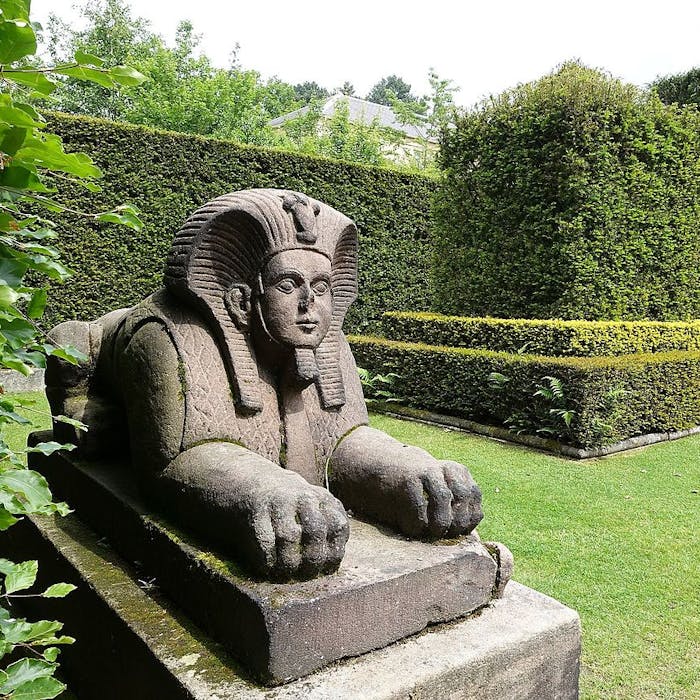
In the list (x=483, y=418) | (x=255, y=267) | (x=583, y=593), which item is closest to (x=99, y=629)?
(x=255, y=267)

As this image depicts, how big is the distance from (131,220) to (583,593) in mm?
3243

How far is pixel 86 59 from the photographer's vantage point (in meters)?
1.27

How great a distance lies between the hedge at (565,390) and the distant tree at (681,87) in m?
16.7

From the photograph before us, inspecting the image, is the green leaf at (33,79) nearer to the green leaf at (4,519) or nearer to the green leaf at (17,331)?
the green leaf at (17,331)

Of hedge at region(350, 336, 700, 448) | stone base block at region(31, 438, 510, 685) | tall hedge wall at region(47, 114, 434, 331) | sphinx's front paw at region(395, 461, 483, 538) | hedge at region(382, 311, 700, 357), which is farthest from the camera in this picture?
tall hedge wall at region(47, 114, 434, 331)

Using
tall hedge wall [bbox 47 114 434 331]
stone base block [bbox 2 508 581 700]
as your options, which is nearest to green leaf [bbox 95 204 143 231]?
stone base block [bbox 2 508 581 700]

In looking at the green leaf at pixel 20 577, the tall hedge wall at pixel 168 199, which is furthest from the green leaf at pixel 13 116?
the tall hedge wall at pixel 168 199

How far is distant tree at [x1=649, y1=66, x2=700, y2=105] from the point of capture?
21.0m

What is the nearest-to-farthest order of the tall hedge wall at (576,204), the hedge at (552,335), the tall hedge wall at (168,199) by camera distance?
1. the hedge at (552,335)
2. the tall hedge wall at (576,204)
3. the tall hedge wall at (168,199)

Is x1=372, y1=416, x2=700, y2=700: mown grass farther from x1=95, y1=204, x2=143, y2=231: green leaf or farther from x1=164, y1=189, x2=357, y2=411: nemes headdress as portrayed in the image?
x1=95, y1=204, x2=143, y2=231: green leaf

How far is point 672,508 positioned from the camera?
5.07 metres

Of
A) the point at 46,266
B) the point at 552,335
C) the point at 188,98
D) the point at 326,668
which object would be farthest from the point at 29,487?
the point at 188,98

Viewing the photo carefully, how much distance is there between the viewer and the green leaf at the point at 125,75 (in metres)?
1.35

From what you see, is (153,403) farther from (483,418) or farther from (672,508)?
(483,418)
